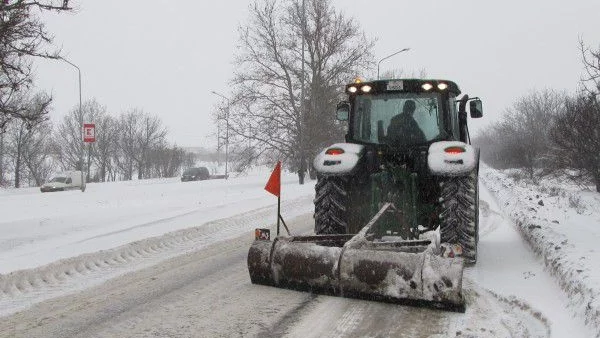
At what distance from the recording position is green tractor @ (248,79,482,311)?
441 centimetres

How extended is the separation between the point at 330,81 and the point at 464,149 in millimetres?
23058

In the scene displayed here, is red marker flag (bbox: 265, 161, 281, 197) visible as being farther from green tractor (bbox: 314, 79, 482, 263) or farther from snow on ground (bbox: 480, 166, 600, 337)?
snow on ground (bbox: 480, 166, 600, 337)

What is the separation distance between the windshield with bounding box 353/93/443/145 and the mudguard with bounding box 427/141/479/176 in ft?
2.48

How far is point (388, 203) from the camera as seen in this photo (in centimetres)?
566

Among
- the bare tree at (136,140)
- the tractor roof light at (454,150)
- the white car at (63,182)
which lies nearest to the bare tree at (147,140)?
the bare tree at (136,140)

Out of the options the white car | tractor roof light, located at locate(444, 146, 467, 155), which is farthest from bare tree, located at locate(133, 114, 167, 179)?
tractor roof light, located at locate(444, 146, 467, 155)

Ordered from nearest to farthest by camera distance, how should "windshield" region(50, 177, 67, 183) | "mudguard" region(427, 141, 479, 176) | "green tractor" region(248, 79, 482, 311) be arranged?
"green tractor" region(248, 79, 482, 311) < "mudguard" region(427, 141, 479, 176) < "windshield" region(50, 177, 67, 183)

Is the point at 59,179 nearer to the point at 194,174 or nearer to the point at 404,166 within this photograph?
the point at 194,174

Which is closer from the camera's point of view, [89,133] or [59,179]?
[89,133]

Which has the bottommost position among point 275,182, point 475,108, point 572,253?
point 572,253

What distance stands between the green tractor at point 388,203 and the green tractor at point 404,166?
12 millimetres

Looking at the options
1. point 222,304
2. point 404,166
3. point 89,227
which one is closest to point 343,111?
point 404,166

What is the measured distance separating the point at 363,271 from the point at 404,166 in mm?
2038

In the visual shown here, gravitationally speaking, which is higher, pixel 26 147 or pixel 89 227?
pixel 26 147
